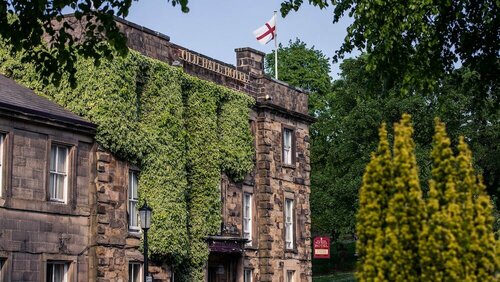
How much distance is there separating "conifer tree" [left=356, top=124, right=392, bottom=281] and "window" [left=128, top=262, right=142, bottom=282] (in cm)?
2214

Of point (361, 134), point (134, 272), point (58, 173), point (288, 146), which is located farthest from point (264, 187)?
point (361, 134)

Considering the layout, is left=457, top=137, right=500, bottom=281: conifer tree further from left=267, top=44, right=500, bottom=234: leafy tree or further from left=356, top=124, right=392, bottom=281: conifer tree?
left=267, top=44, right=500, bottom=234: leafy tree

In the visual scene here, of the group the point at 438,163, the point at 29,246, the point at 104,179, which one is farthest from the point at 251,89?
the point at 438,163

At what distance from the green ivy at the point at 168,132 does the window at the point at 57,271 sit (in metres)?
3.53

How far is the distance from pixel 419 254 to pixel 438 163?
1.19 m

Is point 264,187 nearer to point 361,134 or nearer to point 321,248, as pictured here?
point 321,248

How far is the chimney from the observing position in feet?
140

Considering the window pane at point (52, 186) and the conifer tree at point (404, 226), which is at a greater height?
the window pane at point (52, 186)

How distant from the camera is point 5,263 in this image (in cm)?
2931

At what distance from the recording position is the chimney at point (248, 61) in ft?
140

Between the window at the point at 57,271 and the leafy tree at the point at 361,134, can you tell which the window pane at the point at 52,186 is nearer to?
the window at the point at 57,271

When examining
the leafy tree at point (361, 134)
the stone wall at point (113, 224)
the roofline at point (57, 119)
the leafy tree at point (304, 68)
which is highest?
the leafy tree at point (304, 68)

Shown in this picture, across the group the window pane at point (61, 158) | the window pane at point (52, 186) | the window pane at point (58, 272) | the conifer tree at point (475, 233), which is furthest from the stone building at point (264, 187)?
the conifer tree at point (475, 233)

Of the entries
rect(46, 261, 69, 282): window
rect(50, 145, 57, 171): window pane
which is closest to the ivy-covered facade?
rect(46, 261, 69, 282): window
